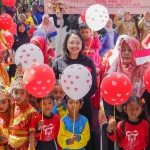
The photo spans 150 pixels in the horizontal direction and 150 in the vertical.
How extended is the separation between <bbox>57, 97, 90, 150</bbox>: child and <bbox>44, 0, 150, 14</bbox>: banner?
20.5 feet

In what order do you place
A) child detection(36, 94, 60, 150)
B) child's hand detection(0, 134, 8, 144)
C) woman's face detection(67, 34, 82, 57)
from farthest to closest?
woman's face detection(67, 34, 82, 57) < child detection(36, 94, 60, 150) < child's hand detection(0, 134, 8, 144)

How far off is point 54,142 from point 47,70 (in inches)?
30.3

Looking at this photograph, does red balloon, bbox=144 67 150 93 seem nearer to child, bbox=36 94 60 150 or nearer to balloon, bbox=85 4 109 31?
child, bbox=36 94 60 150

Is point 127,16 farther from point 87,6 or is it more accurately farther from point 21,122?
point 21,122

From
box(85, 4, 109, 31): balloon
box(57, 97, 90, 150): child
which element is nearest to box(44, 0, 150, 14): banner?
box(85, 4, 109, 31): balloon

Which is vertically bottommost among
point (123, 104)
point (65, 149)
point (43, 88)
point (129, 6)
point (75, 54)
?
point (65, 149)

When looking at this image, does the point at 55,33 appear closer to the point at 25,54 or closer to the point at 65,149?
the point at 25,54

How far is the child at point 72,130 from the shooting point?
10.5 feet

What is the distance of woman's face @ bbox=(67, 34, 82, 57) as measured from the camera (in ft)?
11.5

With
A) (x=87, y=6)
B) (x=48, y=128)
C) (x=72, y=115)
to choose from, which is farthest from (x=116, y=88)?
(x=87, y=6)

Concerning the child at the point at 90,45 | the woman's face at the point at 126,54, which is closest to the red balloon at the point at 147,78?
the woman's face at the point at 126,54

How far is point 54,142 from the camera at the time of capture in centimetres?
326

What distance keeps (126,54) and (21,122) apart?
1.17 meters

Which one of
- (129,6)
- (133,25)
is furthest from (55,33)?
(129,6)
